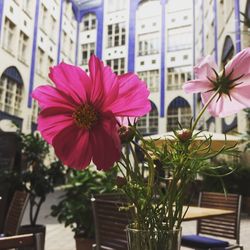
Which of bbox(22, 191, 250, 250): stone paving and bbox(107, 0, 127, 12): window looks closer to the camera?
bbox(22, 191, 250, 250): stone paving

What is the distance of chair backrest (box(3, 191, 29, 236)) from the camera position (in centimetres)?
236

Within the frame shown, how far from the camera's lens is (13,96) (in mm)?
6844

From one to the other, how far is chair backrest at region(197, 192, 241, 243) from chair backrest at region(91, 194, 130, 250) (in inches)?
48.2

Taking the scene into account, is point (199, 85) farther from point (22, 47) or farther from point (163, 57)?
point (163, 57)

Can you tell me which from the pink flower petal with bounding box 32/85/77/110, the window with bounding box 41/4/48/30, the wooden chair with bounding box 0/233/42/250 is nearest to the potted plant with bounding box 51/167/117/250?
the wooden chair with bounding box 0/233/42/250

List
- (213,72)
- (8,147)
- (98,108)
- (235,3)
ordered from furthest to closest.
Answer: (235,3) < (8,147) < (213,72) < (98,108)

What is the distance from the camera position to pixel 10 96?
6801 millimetres

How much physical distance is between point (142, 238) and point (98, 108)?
9.6 inches

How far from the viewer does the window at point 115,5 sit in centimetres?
670

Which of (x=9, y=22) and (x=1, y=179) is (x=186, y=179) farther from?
(x=9, y=22)

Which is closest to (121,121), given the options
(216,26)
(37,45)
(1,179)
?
(1,179)

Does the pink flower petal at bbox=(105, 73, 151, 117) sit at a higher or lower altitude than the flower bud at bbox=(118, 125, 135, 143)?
higher

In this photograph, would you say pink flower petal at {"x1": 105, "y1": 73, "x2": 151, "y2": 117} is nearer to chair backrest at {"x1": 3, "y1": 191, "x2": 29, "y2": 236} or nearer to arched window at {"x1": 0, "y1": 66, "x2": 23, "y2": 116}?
chair backrest at {"x1": 3, "y1": 191, "x2": 29, "y2": 236}

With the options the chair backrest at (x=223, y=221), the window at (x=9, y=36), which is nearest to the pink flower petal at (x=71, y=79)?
the chair backrest at (x=223, y=221)
